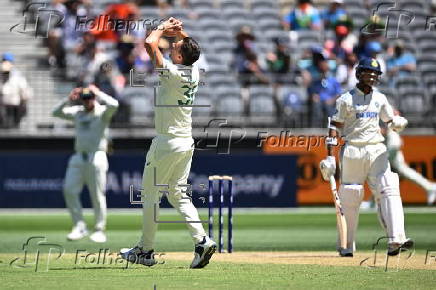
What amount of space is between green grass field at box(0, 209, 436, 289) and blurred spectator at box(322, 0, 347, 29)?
6.66 m

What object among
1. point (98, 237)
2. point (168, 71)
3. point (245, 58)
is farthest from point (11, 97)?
point (168, 71)

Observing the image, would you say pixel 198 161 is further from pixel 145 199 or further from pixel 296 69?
pixel 145 199

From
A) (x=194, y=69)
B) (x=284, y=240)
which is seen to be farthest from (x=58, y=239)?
(x=194, y=69)

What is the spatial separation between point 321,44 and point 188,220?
15608mm

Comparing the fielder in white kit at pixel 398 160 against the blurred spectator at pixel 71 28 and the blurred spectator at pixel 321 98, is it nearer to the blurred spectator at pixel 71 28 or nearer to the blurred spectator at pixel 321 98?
the blurred spectator at pixel 321 98

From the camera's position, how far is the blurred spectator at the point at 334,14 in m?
26.4

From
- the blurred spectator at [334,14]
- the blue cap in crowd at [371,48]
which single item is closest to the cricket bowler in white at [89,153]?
the blue cap in crowd at [371,48]

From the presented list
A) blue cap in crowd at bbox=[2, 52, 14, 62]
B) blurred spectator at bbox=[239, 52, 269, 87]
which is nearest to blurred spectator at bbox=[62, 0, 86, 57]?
blue cap in crowd at bbox=[2, 52, 14, 62]

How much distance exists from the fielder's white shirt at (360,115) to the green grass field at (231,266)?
4.96 ft

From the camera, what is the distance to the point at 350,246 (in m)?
13.6

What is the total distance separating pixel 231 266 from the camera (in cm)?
1193

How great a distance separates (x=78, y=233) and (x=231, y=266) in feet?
18.5

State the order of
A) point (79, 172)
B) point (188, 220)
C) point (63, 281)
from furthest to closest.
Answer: point (79, 172) < point (188, 220) < point (63, 281)

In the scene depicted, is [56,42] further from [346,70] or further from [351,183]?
[351,183]
